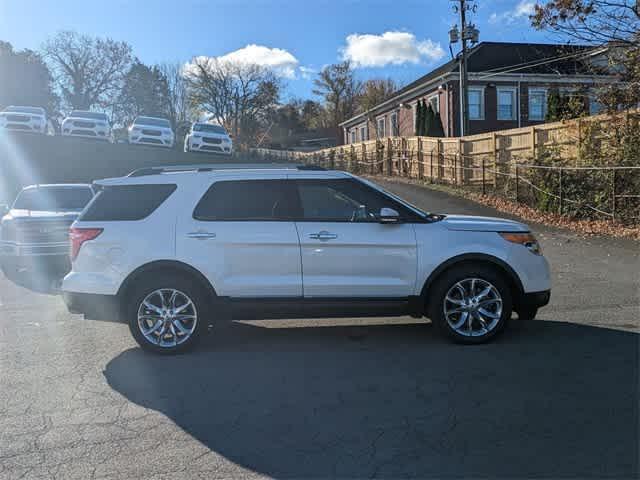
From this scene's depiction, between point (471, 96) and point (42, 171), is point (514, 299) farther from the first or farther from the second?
point (471, 96)

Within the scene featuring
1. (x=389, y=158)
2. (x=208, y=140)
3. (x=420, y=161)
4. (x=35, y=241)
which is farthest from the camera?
(x=389, y=158)

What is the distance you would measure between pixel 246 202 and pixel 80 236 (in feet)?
5.47

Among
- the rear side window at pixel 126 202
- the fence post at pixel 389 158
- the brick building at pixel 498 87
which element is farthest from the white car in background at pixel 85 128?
the rear side window at pixel 126 202

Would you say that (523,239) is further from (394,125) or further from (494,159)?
(394,125)

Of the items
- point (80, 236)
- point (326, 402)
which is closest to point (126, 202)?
point (80, 236)

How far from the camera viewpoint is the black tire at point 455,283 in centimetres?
573

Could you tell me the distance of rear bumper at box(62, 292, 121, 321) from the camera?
564 centimetres

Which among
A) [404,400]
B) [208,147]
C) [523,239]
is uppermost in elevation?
[208,147]

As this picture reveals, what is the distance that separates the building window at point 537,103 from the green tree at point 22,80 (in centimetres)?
5100

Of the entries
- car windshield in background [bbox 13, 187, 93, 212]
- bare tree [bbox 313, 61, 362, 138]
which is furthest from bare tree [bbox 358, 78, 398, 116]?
car windshield in background [bbox 13, 187, 93, 212]

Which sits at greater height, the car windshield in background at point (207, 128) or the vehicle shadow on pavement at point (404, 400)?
the car windshield in background at point (207, 128)

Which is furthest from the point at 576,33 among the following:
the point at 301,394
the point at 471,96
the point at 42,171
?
the point at 42,171

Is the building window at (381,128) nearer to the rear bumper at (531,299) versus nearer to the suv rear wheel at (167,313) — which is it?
the rear bumper at (531,299)

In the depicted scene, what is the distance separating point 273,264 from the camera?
18.7 feet
